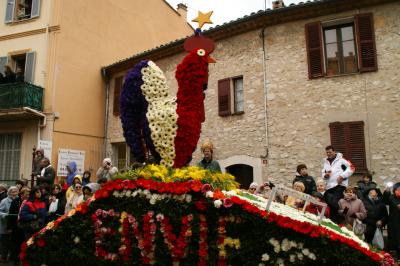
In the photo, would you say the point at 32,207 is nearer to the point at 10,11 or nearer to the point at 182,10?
the point at 10,11

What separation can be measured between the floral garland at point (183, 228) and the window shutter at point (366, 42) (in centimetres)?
885

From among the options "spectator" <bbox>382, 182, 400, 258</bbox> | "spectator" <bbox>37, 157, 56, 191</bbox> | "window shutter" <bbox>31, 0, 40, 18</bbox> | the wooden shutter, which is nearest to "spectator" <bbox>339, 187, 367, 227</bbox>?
"spectator" <bbox>382, 182, 400, 258</bbox>

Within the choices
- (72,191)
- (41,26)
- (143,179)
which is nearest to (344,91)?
(72,191)

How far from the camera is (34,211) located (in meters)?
7.55

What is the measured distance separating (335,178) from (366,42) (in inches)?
232

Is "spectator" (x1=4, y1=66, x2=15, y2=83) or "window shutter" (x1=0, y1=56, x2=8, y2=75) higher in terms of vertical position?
"window shutter" (x1=0, y1=56, x2=8, y2=75)

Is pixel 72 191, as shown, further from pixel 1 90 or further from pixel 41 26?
pixel 41 26

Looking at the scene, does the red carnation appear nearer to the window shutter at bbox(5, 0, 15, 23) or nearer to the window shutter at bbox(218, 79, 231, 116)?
the window shutter at bbox(218, 79, 231, 116)

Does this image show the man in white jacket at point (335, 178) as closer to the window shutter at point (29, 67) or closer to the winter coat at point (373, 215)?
the winter coat at point (373, 215)

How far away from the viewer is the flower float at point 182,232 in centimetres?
363

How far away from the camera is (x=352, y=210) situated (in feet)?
23.1

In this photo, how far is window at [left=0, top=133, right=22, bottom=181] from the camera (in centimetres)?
1614

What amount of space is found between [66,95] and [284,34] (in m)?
8.83

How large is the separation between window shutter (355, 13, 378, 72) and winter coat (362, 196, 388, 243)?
5028 millimetres
